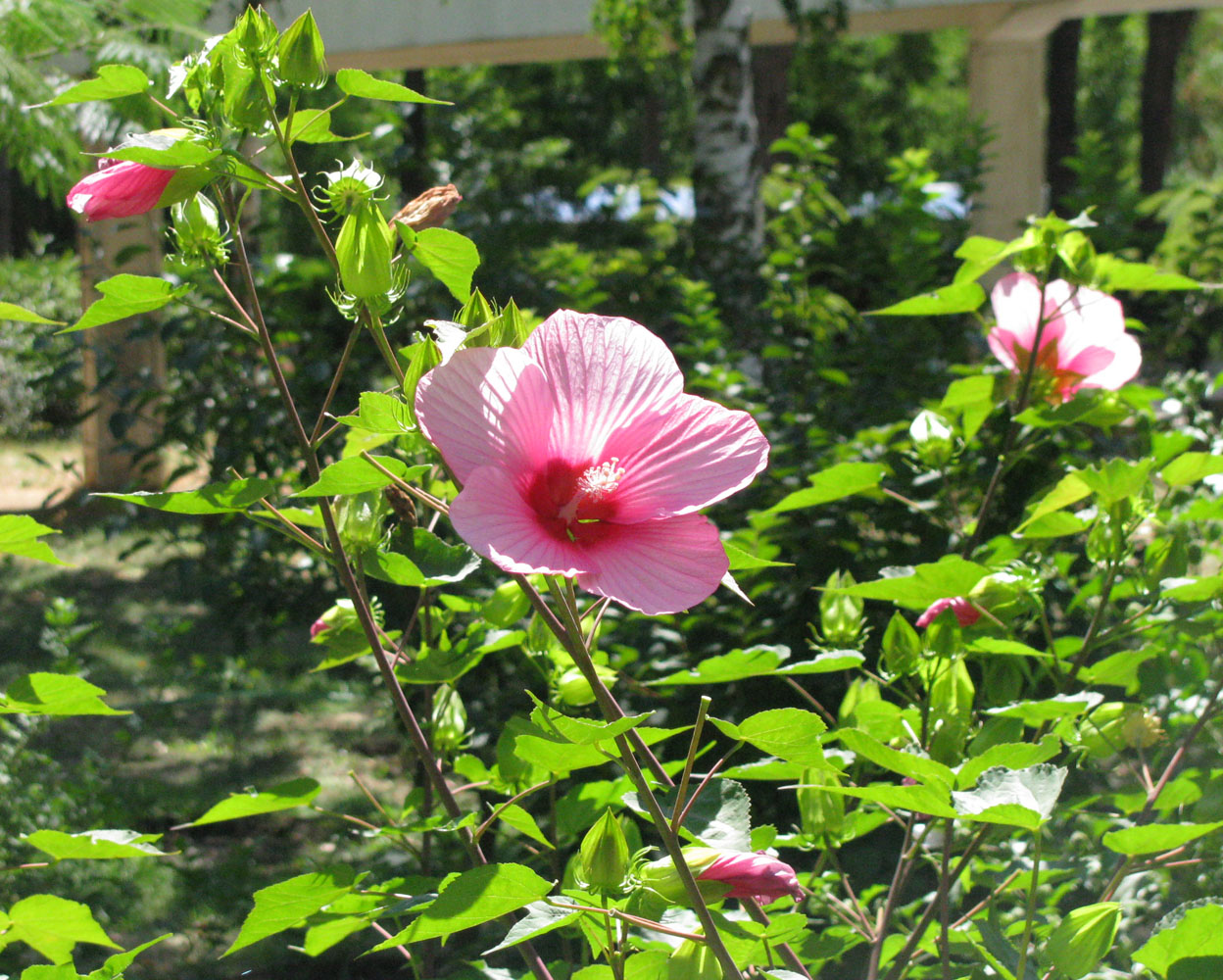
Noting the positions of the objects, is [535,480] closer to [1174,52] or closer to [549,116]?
[1174,52]

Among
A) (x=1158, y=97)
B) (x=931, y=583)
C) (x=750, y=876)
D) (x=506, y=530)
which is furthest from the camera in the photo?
(x=1158, y=97)

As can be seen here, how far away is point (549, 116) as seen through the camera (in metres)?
12.9

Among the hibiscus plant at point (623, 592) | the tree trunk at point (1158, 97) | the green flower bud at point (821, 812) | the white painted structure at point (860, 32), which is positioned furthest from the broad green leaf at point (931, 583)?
the tree trunk at point (1158, 97)

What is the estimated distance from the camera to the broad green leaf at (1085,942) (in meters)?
0.70

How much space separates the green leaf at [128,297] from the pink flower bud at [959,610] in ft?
2.09

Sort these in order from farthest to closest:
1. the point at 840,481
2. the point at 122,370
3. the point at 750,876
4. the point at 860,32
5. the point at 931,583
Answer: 1. the point at 860,32
2. the point at 122,370
3. the point at 840,481
4. the point at 931,583
5. the point at 750,876

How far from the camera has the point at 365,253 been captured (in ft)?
2.13

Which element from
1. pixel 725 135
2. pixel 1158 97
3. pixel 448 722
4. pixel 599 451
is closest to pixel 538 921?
pixel 599 451

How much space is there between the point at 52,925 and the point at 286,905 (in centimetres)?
19

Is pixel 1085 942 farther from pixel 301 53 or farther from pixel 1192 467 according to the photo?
pixel 301 53

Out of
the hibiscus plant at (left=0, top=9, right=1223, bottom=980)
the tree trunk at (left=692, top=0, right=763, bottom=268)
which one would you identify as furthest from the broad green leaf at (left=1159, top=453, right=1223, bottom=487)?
the tree trunk at (left=692, top=0, right=763, bottom=268)

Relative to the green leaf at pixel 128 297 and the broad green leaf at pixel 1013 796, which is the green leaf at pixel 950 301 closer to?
the broad green leaf at pixel 1013 796

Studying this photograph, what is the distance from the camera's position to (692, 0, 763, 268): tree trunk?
339 cm

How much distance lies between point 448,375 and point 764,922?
0.45m
